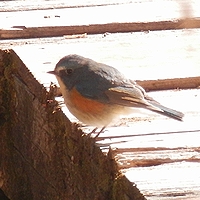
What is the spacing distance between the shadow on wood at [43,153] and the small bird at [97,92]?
0.49 ft

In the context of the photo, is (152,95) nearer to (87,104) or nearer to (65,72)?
(87,104)

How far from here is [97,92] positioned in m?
3.89

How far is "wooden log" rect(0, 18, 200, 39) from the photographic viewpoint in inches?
186

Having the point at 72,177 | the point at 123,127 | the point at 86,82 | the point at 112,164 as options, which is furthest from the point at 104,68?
the point at 112,164

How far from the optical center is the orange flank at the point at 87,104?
378 centimetres

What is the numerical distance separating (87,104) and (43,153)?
1.11 ft

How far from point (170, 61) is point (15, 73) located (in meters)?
0.92

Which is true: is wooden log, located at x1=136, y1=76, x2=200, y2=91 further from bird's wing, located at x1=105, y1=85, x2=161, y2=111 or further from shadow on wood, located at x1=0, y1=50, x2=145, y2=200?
shadow on wood, located at x1=0, y1=50, x2=145, y2=200

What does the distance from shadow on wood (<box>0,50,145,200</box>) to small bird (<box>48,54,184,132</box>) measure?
0.49 ft

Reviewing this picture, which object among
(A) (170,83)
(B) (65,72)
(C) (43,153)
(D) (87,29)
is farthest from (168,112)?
(D) (87,29)

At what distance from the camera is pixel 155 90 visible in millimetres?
4031

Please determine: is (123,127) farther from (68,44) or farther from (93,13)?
(93,13)

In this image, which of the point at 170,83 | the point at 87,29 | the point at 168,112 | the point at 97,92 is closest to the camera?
the point at 168,112

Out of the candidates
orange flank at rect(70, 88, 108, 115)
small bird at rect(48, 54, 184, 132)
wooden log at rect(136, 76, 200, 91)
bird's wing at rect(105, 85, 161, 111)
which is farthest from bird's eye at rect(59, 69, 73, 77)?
wooden log at rect(136, 76, 200, 91)
